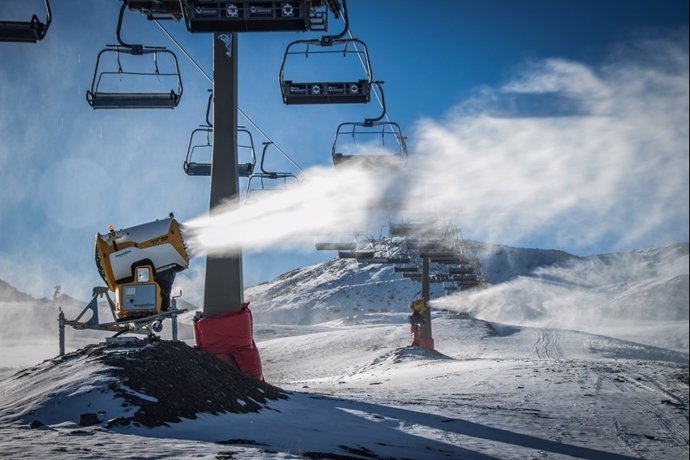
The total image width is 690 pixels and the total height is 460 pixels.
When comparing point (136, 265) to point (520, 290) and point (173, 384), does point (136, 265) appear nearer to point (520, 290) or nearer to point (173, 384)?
point (173, 384)

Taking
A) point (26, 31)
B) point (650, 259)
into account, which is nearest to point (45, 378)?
point (26, 31)

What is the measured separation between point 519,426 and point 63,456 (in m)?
6.20

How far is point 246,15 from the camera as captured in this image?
30.7ft

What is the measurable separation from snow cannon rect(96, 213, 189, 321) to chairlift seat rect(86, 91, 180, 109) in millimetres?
2261

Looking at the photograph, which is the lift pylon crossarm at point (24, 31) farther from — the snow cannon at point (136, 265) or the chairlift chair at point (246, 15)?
the snow cannon at point (136, 265)

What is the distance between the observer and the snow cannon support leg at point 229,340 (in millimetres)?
12672

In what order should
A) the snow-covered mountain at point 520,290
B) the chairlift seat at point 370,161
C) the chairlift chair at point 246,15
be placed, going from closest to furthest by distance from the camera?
1. the snow-covered mountain at point 520,290
2. the chairlift chair at point 246,15
3. the chairlift seat at point 370,161

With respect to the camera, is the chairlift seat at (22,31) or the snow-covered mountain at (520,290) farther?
the chairlift seat at (22,31)

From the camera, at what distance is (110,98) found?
39.7ft

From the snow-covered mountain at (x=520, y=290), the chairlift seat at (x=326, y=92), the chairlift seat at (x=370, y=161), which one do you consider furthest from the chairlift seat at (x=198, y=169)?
the snow-covered mountain at (x=520, y=290)

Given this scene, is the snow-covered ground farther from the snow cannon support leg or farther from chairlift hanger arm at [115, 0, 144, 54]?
chairlift hanger arm at [115, 0, 144, 54]

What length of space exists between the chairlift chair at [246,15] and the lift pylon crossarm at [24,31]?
6.15ft

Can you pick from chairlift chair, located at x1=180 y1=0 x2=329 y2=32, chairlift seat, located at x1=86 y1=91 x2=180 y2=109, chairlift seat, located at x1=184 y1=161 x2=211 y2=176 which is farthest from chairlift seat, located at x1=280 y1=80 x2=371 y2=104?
chairlift seat, located at x1=184 y1=161 x2=211 y2=176

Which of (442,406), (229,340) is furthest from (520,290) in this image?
(442,406)
